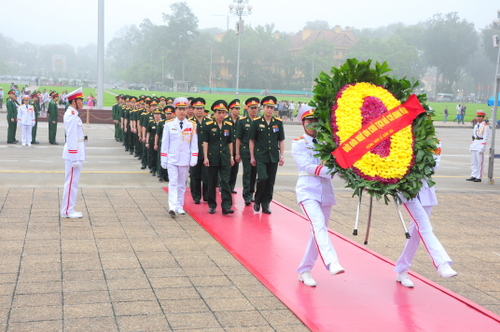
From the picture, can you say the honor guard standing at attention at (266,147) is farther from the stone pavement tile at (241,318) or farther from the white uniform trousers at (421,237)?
the stone pavement tile at (241,318)

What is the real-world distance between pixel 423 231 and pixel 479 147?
1102cm

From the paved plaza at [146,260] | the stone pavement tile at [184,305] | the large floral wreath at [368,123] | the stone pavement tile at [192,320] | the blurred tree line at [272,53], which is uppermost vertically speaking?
the blurred tree line at [272,53]

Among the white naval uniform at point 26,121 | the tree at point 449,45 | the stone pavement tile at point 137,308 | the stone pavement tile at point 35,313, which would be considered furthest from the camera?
the tree at point 449,45

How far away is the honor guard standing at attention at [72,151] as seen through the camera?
345 inches

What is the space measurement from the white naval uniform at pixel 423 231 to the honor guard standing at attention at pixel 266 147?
3874mm

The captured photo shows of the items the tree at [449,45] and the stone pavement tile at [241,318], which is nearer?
the stone pavement tile at [241,318]

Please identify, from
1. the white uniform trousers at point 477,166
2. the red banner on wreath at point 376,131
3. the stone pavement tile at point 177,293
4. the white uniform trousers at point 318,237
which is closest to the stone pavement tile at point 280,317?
the white uniform trousers at point 318,237

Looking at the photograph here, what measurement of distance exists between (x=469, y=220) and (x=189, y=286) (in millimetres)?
6179

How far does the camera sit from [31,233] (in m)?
7.91

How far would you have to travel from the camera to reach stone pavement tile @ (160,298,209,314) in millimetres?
5251

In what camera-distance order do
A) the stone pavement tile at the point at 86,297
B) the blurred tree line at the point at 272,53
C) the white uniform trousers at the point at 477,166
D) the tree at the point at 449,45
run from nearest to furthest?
the stone pavement tile at the point at 86,297 → the white uniform trousers at the point at 477,166 → the blurred tree line at the point at 272,53 → the tree at the point at 449,45

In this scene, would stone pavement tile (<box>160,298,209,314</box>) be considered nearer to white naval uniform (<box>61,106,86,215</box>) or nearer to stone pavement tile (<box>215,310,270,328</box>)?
stone pavement tile (<box>215,310,270,328</box>)

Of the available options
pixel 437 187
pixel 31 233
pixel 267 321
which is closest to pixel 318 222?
pixel 267 321

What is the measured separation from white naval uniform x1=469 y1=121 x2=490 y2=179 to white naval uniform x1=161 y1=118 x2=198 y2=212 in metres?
9.11
